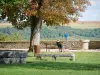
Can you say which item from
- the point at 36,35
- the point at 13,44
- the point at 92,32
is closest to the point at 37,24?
the point at 36,35

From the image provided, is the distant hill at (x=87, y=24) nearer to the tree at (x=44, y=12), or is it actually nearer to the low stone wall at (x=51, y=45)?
the low stone wall at (x=51, y=45)

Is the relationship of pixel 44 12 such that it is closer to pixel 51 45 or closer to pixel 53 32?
pixel 51 45

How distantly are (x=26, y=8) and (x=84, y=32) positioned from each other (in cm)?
2792

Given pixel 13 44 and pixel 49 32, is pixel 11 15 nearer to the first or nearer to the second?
pixel 13 44

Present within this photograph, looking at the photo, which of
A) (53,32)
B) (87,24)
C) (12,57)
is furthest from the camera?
(87,24)

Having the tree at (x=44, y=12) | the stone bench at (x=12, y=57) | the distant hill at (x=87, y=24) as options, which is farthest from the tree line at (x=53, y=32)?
the stone bench at (x=12, y=57)

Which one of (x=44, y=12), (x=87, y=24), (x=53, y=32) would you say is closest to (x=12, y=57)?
(x=44, y=12)

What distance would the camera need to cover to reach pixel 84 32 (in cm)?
6969

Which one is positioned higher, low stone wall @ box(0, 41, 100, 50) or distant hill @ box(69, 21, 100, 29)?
distant hill @ box(69, 21, 100, 29)

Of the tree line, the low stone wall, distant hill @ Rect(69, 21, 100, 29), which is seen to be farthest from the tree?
distant hill @ Rect(69, 21, 100, 29)

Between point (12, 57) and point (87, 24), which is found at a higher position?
point (12, 57)

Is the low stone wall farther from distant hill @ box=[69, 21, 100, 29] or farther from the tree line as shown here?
distant hill @ box=[69, 21, 100, 29]

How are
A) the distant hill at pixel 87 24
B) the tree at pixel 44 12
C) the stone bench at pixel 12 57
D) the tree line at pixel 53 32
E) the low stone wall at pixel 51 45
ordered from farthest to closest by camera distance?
the distant hill at pixel 87 24
the tree line at pixel 53 32
the low stone wall at pixel 51 45
the tree at pixel 44 12
the stone bench at pixel 12 57

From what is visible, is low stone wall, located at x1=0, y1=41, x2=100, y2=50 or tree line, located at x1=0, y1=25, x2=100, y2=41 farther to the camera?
tree line, located at x1=0, y1=25, x2=100, y2=41
